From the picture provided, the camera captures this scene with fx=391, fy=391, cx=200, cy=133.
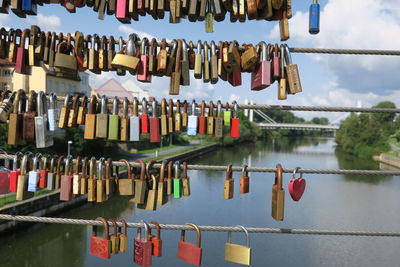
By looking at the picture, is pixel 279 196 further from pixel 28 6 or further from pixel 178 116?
pixel 28 6

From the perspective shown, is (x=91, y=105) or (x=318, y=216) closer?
(x=91, y=105)

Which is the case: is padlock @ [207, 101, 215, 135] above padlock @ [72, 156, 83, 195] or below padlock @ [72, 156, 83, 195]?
above

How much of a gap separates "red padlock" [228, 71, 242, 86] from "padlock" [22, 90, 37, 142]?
1.03 meters

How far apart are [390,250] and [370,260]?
1080 millimetres

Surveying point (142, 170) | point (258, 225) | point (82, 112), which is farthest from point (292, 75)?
point (258, 225)

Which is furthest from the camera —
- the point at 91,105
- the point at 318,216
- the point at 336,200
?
the point at 336,200

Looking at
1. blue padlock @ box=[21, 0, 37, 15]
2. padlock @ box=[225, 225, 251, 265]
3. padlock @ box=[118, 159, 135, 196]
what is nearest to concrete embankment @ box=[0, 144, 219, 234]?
blue padlock @ box=[21, 0, 37, 15]

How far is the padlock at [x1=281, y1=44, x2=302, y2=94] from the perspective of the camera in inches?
78.0

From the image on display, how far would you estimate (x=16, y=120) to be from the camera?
1979 millimetres

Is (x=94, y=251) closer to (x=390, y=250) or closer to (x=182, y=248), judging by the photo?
(x=182, y=248)

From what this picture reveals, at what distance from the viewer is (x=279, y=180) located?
1927 mm

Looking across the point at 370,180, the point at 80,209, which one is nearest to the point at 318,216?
the point at 80,209

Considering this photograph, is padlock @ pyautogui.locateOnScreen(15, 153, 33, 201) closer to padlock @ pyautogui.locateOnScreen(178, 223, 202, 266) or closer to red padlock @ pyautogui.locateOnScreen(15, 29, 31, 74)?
red padlock @ pyautogui.locateOnScreen(15, 29, 31, 74)

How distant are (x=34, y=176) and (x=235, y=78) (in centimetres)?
116
